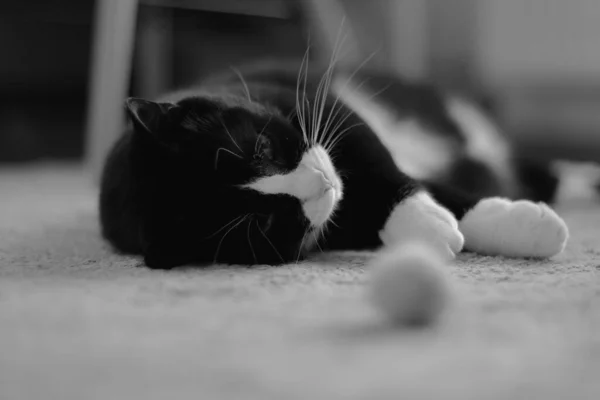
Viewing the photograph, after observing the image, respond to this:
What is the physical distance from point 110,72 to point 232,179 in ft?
4.19

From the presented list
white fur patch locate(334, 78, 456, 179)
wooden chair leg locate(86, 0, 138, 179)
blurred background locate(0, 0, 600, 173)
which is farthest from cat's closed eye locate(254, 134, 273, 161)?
blurred background locate(0, 0, 600, 173)

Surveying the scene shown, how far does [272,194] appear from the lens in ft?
3.29

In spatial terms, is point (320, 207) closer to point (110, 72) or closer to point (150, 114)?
point (150, 114)

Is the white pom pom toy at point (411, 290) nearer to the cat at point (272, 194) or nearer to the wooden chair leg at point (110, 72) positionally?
the cat at point (272, 194)

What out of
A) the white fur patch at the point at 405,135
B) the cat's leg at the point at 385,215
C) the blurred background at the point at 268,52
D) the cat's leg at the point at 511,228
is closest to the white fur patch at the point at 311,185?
the cat's leg at the point at 385,215

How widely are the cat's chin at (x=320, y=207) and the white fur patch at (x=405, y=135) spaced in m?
0.56

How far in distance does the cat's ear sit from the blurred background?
1.65 metres

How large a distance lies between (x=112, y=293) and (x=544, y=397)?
1.79ft

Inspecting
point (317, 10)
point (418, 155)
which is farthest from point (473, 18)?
point (418, 155)

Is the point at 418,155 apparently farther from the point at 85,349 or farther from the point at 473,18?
the point at 473,18

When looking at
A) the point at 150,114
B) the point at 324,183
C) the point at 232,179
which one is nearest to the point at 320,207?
the point at 324,183

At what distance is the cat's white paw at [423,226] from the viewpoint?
1.06m

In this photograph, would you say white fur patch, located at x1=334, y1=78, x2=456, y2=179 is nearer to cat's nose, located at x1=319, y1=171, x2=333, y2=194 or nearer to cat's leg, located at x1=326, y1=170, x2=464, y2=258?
cat's leg, located at x1=326, y1=170, x2=464, y2=258

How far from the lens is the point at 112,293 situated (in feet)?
2.83
